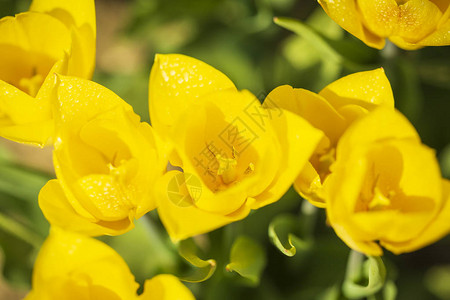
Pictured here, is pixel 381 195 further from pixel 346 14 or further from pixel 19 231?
pixel 19 231

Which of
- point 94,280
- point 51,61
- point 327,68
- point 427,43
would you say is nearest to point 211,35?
point 327,68

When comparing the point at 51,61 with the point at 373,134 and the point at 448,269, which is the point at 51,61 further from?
the point at 448,269

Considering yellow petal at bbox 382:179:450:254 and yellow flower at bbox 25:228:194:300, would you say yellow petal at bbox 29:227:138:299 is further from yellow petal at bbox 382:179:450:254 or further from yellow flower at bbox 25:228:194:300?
yellow petal at bbox 382:179:450:254

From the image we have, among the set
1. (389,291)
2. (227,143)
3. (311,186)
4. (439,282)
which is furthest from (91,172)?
(439,282)

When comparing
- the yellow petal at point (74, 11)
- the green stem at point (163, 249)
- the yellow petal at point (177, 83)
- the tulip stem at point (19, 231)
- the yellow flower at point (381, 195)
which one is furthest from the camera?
the tulip stem at point (19, 231)

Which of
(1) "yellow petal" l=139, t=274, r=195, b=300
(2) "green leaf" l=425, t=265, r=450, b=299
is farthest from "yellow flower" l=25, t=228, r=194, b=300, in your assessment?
(2) "green leaf" l=425, t=265, r=450, b=299

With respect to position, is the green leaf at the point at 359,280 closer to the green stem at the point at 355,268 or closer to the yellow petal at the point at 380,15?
the green stem at the point at 355,268

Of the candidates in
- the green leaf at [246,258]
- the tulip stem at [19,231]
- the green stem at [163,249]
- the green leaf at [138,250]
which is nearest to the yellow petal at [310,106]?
the green leaf at [246,258]
